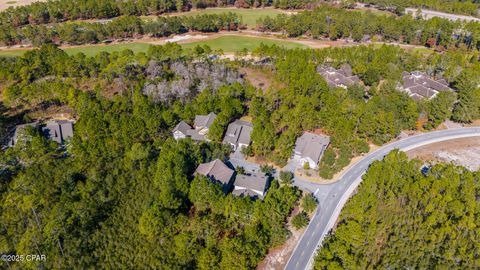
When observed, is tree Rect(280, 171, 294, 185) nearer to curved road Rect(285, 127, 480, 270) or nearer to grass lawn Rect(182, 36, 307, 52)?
curved road Rect(285, 127, 480, 270)

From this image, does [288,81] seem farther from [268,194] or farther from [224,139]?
[268,194]

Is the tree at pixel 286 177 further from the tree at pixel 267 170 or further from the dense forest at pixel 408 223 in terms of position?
the dense forest at pixel 408 223

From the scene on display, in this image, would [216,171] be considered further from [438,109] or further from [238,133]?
[438,109]

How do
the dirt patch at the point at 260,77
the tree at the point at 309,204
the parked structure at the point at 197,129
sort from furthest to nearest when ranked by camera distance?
the dirt patch at the point at 260,77, the parked structure at the point at 197,129, the tree at the point at 309,204

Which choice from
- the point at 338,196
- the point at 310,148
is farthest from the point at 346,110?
the point at 338,196

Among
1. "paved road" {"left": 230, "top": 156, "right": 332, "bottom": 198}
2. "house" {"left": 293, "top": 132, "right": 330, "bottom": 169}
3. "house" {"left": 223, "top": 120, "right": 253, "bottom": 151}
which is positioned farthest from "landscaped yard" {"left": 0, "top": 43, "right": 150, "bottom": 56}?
"house" {"left": 293, "top": 132, "right": 330, "bottom": 169}

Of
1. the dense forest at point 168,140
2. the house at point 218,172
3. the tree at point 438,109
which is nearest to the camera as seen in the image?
the dense forest at point 168,140

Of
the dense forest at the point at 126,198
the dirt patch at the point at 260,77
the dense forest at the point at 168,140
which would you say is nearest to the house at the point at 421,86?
the dense forest at the point at 168,140
